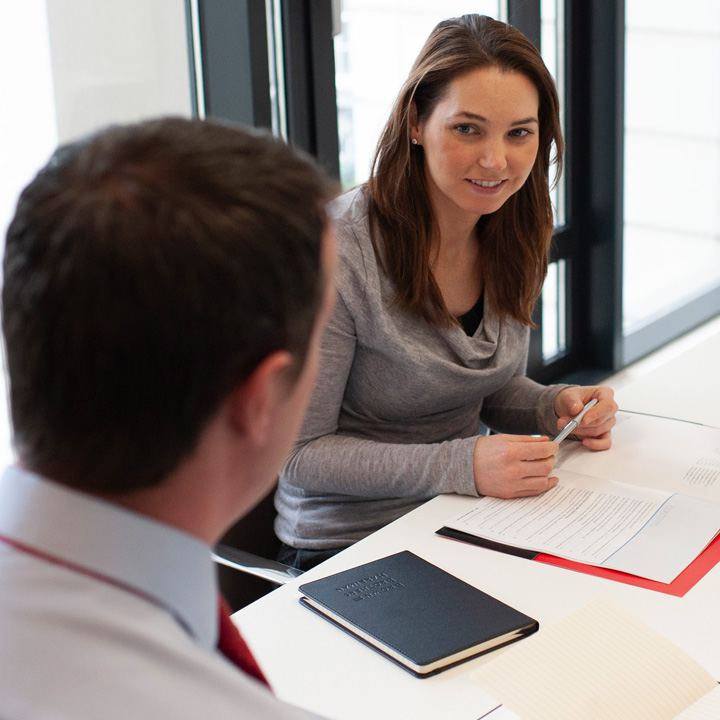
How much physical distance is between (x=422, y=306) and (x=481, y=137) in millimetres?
323

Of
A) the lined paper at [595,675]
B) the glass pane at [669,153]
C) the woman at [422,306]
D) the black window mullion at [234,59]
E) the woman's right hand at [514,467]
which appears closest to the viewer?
the lined paper at [595,675]

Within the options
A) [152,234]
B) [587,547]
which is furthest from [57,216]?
[587,547]

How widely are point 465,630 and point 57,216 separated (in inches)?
28.2

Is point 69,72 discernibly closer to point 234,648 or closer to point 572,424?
point 572,424

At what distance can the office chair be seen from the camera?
1426mm

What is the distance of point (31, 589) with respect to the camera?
0.48 metres

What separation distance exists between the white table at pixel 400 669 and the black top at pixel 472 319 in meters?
0.40

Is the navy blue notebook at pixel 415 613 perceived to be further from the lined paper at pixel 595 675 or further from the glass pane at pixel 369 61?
the glass pane at pixel 369 61

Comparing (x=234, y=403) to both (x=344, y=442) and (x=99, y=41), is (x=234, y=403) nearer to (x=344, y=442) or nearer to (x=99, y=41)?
(x=344, y=442)

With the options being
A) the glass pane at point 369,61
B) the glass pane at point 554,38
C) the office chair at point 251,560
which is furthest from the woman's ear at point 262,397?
the glass pane at point 554,38

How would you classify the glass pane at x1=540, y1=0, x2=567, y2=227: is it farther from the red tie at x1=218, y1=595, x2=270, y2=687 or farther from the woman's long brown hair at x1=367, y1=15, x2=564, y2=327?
the red tie at x1=218, y1=595, x2=270, y2=687

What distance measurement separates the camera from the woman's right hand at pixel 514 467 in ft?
4.58

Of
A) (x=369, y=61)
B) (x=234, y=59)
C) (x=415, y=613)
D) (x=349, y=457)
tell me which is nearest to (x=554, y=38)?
(x=369, y=61)

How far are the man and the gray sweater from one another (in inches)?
36.8
